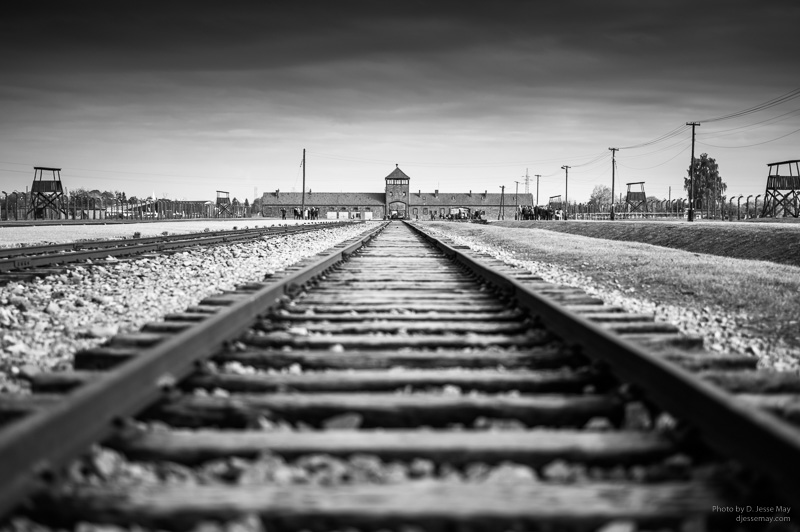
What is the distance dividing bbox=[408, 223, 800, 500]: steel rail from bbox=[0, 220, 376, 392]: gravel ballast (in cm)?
295

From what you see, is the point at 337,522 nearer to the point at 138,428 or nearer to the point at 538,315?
the point at 138,428

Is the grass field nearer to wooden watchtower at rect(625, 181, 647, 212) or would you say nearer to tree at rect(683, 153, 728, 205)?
wooden watchtower at rect(625, 181, 647, 212)

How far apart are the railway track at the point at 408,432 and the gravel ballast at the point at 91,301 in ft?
3.05

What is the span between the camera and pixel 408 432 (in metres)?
2.03

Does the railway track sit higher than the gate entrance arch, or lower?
lower

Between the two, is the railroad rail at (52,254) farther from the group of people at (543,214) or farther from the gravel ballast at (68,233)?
the group of people at (543,214)

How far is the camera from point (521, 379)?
2.67m

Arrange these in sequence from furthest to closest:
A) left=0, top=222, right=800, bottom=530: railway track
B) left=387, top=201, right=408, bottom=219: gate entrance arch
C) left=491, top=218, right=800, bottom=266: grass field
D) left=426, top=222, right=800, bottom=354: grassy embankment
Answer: left=387, top=201, right=408, bottom=219: gate entrance arch, left=491, top=218, right=800, bottom=266: grass field, left=426, top=222, right=800, bottom=354: grassy embankment, left=0, top=222, right=800, bottom=530: railway track

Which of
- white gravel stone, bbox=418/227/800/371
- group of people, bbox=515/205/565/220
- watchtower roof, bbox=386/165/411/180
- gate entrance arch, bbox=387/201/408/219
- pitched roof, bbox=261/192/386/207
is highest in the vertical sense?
watchtower roof, bbox=386/165/411/180

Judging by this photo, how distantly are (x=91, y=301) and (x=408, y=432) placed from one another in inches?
196

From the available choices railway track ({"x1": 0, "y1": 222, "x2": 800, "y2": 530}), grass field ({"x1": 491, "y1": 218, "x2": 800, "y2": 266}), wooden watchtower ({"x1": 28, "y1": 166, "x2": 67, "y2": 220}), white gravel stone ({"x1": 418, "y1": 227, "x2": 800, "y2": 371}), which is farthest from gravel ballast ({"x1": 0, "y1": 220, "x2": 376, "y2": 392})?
wooden watchtower ({"x1": 28, "y1": 166, "x2": 67, "y2": 220})

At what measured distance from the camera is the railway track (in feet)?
5.08

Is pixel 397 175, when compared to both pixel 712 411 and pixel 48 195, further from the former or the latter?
pixel 712 411

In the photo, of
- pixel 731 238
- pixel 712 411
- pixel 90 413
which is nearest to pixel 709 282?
pixel 712 411
